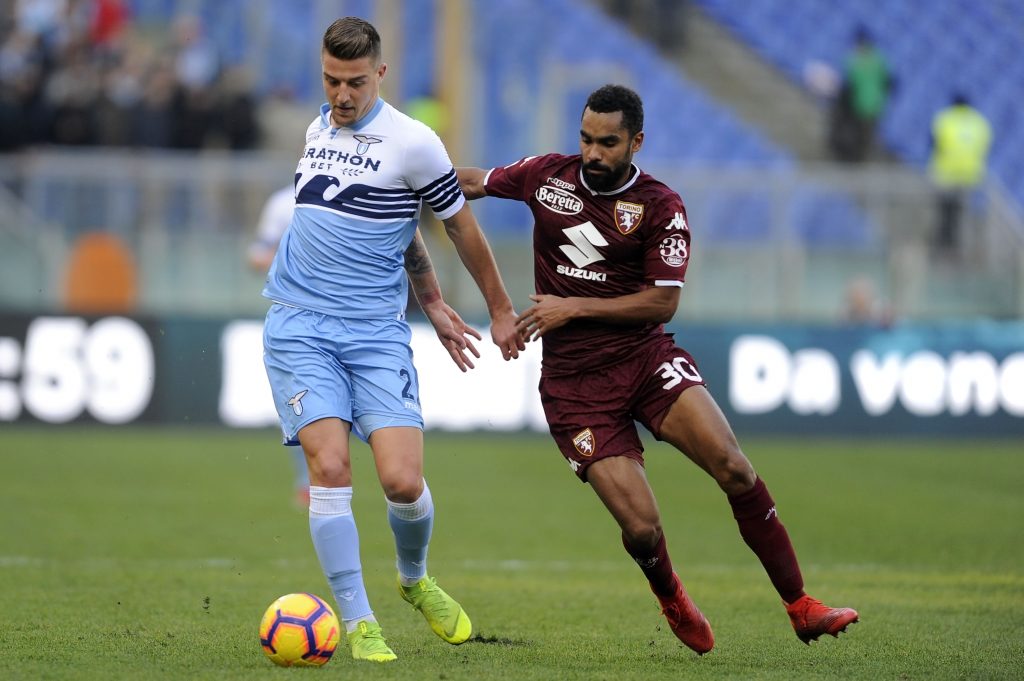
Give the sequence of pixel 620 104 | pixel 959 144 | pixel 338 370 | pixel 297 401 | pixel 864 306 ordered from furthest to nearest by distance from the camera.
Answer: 1. pixel 959 144
2. pixel 864 306
3. pixel 620 104
4. pixel 338 370
5. pixel 297 401

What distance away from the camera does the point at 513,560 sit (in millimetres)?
9766

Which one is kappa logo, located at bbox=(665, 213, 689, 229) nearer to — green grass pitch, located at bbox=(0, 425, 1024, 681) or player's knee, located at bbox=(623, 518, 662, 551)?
player's knee, located at bbox=(623, 518, 662, 551)

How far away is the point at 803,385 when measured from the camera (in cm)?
1731

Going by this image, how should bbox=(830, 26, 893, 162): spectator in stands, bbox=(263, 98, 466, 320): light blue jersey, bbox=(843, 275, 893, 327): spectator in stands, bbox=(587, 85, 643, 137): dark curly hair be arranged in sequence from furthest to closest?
bbox=(830, 26, 893, 162): spectator in stands → bbox=(843, 275, 893, 327): spectator in stands → bbox=(587, 85, 643, 137): dark curly hair → bbox=(263, 98, 466, 320): light blue jersey

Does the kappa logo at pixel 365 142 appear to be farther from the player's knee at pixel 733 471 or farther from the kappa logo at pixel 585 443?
the player's knee at pixel 733 471

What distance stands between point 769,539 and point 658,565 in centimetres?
48

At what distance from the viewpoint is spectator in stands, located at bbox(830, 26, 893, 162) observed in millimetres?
21109

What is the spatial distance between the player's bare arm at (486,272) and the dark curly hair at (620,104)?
682 millimetres

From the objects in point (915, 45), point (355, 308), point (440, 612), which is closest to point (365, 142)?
point (355, 308)

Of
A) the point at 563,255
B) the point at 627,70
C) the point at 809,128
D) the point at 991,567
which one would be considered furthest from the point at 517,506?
the point at 809,128

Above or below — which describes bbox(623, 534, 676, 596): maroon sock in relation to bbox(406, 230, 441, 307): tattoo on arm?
below

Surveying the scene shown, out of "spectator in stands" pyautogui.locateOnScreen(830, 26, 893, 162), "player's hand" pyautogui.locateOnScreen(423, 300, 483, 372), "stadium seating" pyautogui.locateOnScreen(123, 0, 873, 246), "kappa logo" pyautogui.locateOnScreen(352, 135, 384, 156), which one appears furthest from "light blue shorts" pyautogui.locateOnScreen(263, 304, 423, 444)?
"spectator in stands" pyautogui.locateOnScreen(830, 26, 893, 162)

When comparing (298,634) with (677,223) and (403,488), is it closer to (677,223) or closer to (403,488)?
(403,488)

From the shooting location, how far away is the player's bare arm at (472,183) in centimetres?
694
